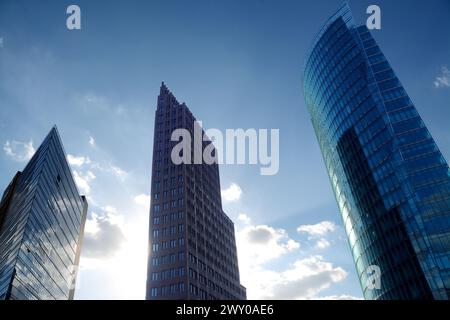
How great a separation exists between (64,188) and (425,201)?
89.9m

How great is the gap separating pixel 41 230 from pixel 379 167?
80.3 meters

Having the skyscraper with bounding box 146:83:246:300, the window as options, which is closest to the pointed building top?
the skyscraper with bounding box 146:83:246:300

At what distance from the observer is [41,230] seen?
70500mm

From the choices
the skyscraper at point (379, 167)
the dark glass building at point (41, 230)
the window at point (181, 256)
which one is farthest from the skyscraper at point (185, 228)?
the skyscraper at point (379, 167)

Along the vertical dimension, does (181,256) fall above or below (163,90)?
below

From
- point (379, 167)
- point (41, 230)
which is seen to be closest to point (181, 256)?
point (41, 230)

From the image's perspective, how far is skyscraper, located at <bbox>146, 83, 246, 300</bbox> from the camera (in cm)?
8794

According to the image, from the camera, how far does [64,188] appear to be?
297 feet

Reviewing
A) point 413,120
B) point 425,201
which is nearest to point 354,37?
point 413,120

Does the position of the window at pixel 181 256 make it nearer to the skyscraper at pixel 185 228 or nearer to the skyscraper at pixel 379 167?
the skyscraper at pixel 185 228

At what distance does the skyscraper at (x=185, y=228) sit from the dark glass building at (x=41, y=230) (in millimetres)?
24536

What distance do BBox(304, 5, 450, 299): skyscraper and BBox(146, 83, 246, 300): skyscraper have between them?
146 ft

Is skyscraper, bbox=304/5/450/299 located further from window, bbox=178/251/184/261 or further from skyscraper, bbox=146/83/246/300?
window, bbox=178/251/184/261

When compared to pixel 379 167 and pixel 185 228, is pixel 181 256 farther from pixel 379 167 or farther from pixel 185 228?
pixel 379 167
